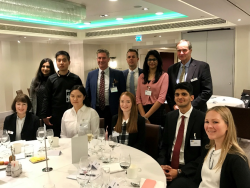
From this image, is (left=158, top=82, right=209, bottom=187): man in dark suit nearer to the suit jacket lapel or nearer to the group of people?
the group of people

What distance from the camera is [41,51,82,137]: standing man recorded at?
3.53 m

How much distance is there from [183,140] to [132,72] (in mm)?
1869

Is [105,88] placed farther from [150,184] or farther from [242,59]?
[242,59]

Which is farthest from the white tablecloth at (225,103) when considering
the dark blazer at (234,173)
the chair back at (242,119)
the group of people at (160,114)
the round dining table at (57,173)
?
the dark blazer at (234,173)

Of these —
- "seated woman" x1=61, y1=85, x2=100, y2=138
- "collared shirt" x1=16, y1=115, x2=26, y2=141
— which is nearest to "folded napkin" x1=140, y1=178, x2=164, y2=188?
"seated woman" x1=61, y1=85, x2=100, y2=138

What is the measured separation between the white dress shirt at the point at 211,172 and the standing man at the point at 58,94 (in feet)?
7.52

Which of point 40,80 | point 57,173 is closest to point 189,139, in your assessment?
point 57,173

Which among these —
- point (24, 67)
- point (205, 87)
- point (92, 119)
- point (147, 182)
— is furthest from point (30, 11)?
point (24, 67)

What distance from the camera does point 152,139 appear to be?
8.77 ft

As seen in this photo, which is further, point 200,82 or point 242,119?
point 242,119

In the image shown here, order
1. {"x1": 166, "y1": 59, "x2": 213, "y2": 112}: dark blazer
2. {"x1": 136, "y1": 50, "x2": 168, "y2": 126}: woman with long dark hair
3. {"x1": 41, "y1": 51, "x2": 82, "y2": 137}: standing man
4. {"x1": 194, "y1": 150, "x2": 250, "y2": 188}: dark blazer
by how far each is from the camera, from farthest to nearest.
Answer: {"x1": 41, "y1": 51, "x2": 82, "y2": 137}: standing man, {"x1": 136, "y1": 50, "x2": 168, "y2": 126}: woman with long dark hair, {"x1": 166, "y1": 59, "x2": 213, "y2": 112}: dark blazer, {"x1": 194, "y1": 150, "x2": 250, "y2": 188}: dark blazer

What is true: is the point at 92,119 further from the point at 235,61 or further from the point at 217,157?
the point at 235,61

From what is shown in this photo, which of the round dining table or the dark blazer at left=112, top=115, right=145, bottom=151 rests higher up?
the dark blazer at left=112, top=115, right=145, bottom=151

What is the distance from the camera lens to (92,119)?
300cm
